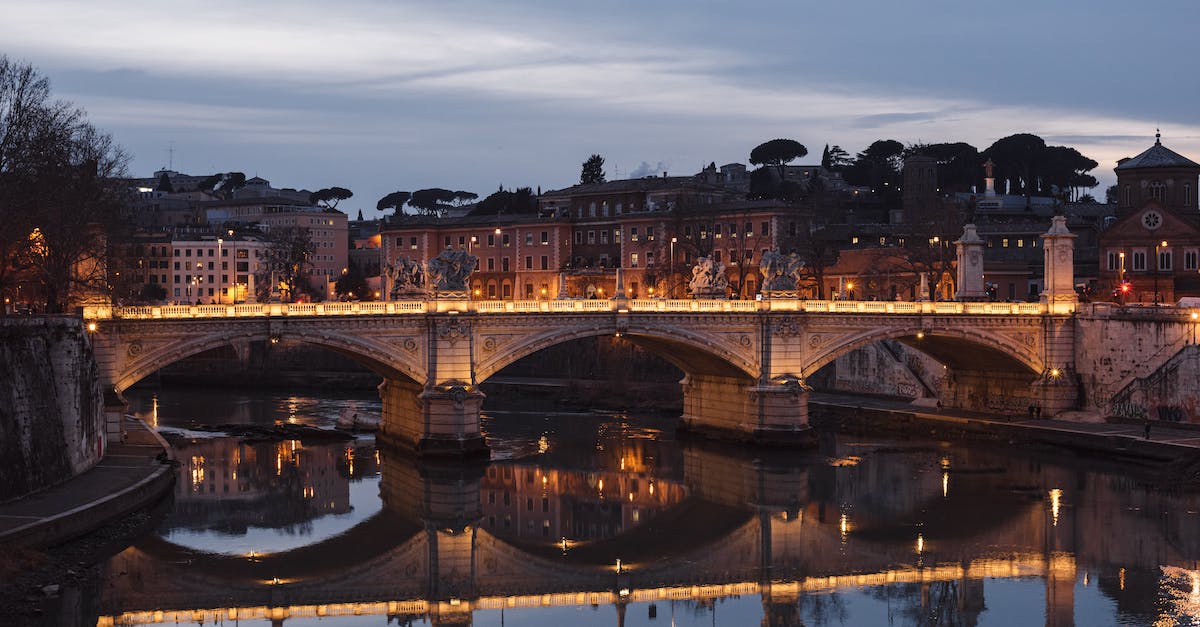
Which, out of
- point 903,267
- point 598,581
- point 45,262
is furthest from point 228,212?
point 598,581

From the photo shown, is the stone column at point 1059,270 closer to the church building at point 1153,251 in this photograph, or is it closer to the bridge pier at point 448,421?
the church building at point 1153,251

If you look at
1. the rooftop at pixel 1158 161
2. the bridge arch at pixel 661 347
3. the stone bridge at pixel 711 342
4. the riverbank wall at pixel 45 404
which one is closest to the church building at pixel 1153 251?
the rooftop at pixel 1158 161

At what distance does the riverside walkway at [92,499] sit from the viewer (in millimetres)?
32281

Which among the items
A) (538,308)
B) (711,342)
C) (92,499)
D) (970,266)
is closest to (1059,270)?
(970,266)

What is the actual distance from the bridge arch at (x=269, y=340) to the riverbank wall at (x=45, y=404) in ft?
13.3

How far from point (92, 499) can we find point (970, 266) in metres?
40.2

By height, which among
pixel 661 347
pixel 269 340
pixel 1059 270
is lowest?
pixel 661 347

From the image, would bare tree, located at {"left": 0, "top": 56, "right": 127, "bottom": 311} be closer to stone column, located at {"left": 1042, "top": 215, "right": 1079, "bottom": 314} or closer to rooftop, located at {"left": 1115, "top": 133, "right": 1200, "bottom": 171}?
stone column, located at {"left": 1042, "top": 215, "right": 1079, "bottom": 314}

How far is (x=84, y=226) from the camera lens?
52.2 m

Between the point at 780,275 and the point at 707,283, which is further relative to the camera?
the point at 707,283

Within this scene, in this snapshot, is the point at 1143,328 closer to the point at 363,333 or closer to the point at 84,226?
the point at 363,333

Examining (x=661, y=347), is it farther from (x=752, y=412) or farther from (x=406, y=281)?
(x=406, y=281)

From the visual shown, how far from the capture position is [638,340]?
5666cm

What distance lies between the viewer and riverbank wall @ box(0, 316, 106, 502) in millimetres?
35062
